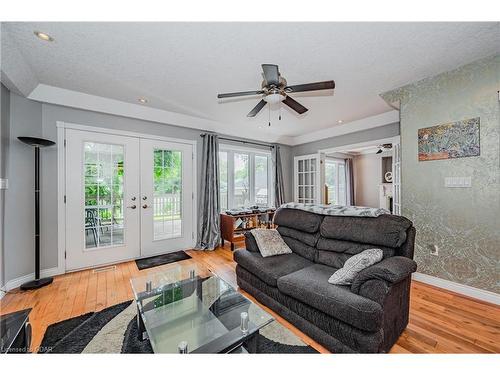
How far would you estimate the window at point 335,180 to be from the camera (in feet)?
23.8

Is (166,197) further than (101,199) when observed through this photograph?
Yes

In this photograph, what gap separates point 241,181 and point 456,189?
371cm

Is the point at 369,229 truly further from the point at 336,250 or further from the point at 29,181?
the point at 29,181

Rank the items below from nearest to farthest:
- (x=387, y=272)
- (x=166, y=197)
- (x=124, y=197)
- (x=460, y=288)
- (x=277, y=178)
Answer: (x=387, y=272) < (x=460, y=288) < (x=124, y=197) < (x=166, y=197) < (x=277, y=178)

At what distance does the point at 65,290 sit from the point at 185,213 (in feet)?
6.47

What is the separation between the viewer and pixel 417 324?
184 centimetres

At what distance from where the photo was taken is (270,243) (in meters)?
2.48

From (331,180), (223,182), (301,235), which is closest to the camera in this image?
(301,235)

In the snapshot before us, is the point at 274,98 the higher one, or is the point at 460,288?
the point at 274,98

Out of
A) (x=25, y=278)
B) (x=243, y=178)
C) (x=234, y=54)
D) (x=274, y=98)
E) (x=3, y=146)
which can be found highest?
(x=234, y=54)

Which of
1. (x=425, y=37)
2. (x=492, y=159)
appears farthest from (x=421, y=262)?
(x=425, y=37)

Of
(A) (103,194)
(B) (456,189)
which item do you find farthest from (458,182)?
(A) (103,194)

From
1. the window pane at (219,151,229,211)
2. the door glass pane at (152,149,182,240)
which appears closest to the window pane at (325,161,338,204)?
the window pane at (219,151,229,211)
